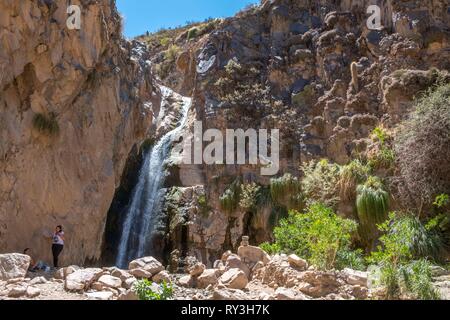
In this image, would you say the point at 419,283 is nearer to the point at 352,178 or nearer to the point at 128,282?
the point at 128,282

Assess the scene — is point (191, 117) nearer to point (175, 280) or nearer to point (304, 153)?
point (304, 153)

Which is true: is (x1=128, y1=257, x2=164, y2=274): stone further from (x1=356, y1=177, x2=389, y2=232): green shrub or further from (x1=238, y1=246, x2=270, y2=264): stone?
(x1=356, y1=177, x2=389, y2=232): green shrub

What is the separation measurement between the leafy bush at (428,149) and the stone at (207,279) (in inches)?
259

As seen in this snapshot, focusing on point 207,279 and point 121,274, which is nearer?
point 121,274

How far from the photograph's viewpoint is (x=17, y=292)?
811cm

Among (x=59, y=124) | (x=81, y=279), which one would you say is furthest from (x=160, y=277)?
(x=59, y=124)

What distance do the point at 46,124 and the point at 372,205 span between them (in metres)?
11.4

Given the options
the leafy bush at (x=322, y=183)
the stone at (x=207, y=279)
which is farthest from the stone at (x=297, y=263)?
the leafy bush at (x=322, y=183)

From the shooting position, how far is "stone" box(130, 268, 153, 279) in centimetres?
976

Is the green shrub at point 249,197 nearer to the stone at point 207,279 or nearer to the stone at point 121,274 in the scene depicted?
the stone at point 207,279

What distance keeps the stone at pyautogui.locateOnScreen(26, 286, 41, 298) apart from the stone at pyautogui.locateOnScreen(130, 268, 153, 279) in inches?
79.9

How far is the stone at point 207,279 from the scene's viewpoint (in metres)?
9.81

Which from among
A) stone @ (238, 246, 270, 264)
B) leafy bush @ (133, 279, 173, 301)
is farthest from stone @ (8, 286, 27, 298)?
stone @ (238, 246, 270, 264)
